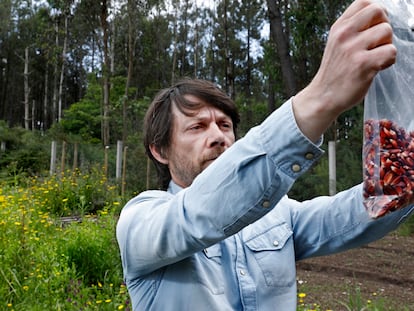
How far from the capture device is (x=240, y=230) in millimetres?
738

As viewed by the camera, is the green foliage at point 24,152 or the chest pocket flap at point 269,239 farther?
the green foliage at point 24,152

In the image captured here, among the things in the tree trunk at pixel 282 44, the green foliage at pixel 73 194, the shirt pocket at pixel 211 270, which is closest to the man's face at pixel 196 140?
the shirt pocket at pixel 211 270

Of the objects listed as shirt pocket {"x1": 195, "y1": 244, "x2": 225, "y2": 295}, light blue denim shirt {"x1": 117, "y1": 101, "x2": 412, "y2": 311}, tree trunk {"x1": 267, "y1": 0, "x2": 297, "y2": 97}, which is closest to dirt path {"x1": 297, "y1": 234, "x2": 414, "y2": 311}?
light blue denim shirt {"x1": 117, "y1": 101, "x2": 412, "y2": 311}

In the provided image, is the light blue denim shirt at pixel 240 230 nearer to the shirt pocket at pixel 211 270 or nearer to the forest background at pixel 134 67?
the shirt pocket at pixel 211 270

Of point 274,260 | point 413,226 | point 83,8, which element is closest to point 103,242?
point 274,260

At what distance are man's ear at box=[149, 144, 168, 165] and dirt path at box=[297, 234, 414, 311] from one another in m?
2.14

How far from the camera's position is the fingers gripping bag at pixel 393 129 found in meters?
0.70

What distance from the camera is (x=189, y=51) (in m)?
31.1

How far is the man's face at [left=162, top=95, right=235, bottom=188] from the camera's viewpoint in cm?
111

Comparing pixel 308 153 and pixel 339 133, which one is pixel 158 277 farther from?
pixel 339 133

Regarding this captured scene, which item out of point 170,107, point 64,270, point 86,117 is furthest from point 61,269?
point 86,117

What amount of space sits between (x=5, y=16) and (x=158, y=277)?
110 feet

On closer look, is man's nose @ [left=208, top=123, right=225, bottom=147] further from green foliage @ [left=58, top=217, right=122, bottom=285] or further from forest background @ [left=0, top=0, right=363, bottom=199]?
forest background @ [left=0, top=0, right=363, bottom=199]

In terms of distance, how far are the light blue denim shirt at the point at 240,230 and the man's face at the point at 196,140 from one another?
7 centimetres
